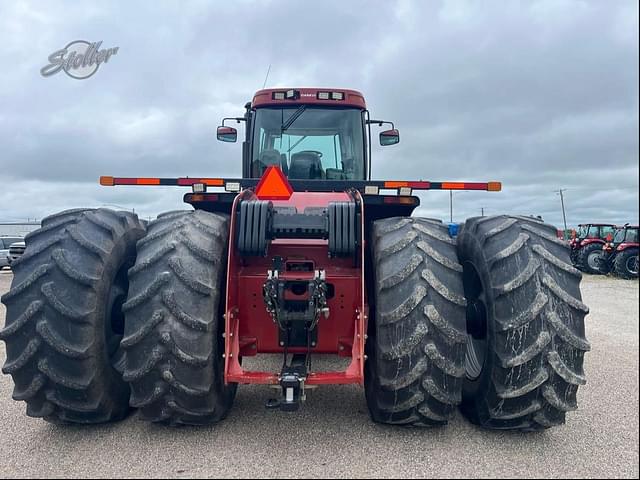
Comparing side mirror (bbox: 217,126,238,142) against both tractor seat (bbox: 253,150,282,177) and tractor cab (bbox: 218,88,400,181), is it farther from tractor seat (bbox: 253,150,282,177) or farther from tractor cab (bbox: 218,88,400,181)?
tractor seat (bbox: 253,150,282,177)

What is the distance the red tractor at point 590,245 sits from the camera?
19.9m

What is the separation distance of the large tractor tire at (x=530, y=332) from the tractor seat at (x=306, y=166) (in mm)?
2661

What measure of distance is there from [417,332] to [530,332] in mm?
736

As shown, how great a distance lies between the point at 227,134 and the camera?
20.3ft

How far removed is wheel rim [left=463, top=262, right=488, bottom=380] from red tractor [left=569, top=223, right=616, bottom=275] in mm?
16172

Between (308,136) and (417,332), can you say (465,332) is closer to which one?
(417,332)

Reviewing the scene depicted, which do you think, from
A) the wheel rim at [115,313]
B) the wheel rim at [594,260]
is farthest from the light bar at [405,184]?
the wheel rim at [594,260]

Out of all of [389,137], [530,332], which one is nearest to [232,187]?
[530,332]

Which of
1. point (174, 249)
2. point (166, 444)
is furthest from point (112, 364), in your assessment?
point (174, 249)

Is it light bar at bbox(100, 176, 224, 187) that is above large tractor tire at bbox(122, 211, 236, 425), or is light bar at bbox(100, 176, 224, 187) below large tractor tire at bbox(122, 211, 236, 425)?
above

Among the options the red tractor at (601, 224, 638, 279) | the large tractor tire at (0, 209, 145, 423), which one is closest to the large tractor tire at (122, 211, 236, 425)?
the large tractor tire at (0, 209, 145, 423)

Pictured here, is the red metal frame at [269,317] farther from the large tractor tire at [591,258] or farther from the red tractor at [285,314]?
the large tractor tire at [591,258]

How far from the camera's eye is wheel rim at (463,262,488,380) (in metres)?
3.68

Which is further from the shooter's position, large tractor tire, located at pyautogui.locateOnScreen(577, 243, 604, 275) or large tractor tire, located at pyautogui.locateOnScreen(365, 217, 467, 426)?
large tractor tire, located at pyautogui.locateOnScreen(577, 243, 604, 275)
